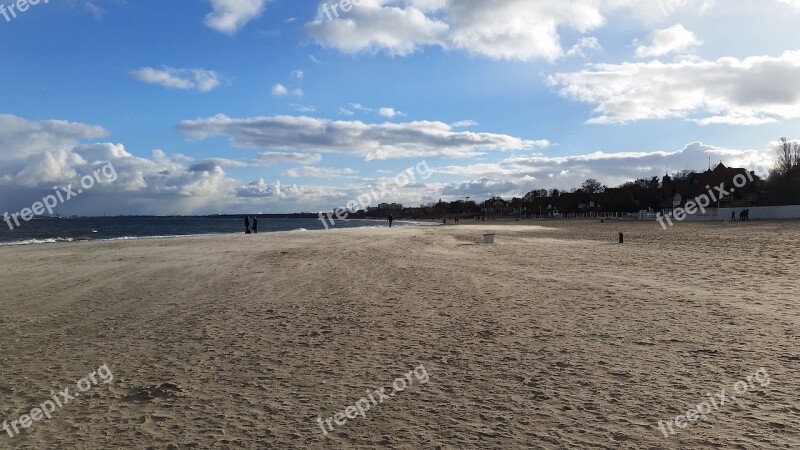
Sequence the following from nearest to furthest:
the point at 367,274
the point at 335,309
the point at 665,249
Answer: the point at 335,309 → the point at 367,274 → the point at 665,249

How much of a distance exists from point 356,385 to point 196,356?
2.40 metres

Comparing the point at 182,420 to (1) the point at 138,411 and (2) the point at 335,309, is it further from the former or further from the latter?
(2) the point at 335,309

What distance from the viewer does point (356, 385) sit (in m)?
5.37

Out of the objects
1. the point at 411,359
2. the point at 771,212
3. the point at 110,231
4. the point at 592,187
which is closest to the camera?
the point at 411,359

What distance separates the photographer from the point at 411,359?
20.5 ft

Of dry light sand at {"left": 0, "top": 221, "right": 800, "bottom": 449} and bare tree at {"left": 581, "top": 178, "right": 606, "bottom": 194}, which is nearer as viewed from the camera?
dry light sand at {"left": 0, "top": 221, "right": 800, "bottom": 449}

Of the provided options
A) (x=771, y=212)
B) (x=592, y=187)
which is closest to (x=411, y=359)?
(x=771, y=212)

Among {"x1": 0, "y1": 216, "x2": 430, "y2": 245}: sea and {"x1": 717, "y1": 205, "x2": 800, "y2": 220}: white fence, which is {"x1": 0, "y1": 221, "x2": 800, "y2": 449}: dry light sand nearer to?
{"x1": 0, "y1": 216, "x2": 430, "y2": 245}: sea

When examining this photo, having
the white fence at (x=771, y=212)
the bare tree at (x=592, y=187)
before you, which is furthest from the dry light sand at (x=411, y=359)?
the bare tree at (x=592, y=187)

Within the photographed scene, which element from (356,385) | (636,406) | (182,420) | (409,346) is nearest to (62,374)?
(182,420)

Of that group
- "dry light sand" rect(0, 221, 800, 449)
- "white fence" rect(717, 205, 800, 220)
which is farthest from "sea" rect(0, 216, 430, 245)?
"white fence" rect(717, 205, 800, 220)

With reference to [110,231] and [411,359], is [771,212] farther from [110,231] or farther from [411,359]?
[110,231]

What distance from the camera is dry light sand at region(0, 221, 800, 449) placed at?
4234 millimetres

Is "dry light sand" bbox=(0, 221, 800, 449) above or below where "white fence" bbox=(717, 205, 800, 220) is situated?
below
